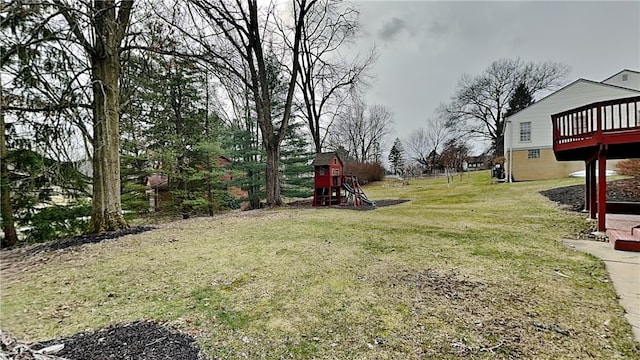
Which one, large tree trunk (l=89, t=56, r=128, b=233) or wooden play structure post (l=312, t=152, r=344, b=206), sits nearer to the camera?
large tree trunk (l=89, t=56, r=128, b=233)

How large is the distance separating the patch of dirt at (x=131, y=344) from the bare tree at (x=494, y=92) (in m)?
33.3

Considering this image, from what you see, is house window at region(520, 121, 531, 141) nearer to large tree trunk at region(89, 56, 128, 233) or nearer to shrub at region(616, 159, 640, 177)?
shrub at region(616, 159, 640, 177)

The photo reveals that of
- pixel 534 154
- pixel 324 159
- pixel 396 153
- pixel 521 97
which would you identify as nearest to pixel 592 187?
pixel 324 159

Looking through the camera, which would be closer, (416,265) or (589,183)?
(416,265)

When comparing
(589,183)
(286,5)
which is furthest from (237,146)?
(589,183)

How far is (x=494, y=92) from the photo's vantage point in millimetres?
29594

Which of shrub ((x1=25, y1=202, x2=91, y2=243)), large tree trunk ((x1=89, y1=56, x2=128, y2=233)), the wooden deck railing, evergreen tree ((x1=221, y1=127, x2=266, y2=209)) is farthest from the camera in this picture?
evergreen tree ((x1=221, y1=127, x2=266, y2=209))

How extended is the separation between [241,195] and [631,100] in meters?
16.1

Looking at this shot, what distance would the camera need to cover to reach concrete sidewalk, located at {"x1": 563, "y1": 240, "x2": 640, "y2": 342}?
2693 mm

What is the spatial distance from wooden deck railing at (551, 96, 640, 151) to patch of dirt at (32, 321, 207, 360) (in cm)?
738

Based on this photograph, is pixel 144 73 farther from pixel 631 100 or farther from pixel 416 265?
pixel 631 100

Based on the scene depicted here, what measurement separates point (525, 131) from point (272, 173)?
15445 millimetres

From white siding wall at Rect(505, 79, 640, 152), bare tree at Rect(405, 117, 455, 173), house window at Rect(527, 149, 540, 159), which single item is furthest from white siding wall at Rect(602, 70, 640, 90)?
bare tree at Rect(405, 117, 455, 173)

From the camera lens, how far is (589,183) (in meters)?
7.63
